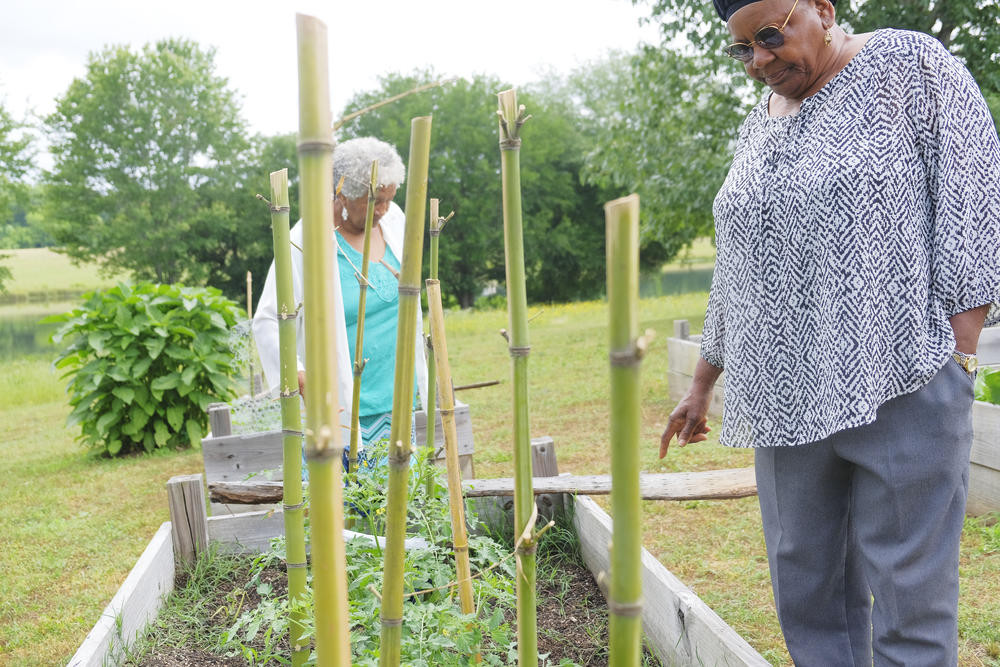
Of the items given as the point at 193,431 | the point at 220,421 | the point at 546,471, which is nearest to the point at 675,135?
the point at 193,431

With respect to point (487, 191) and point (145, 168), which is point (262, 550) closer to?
point (487, 191)

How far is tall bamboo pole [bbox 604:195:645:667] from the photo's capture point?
1.87ft

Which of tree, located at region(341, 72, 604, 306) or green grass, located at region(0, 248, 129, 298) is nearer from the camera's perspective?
tree, located at region(341, 72, 604, 306)

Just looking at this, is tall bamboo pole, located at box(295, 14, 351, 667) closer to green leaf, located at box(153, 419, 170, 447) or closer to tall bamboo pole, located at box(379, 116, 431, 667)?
tall bamboo pole, located at box(379, 116, 431, 667)

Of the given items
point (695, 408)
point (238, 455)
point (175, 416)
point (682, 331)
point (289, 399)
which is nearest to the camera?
point (289, 399)

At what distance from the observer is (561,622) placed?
2.71 m

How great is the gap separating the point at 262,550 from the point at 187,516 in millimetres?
333

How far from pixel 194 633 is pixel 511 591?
1255 mm

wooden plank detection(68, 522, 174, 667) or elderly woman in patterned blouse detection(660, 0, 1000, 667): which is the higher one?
elderly woman in patterned blouse detection(660, 0, 1000, 667)

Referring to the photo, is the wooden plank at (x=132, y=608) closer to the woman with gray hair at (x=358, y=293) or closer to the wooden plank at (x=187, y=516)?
the wooden plank at (x=187, y=516)

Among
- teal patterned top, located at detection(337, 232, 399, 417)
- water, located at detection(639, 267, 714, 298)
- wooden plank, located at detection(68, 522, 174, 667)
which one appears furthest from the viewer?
water, located at detection(639, 267, 714, 298)

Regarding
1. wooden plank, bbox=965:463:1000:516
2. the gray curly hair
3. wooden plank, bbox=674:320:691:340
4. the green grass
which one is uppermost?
the green grass

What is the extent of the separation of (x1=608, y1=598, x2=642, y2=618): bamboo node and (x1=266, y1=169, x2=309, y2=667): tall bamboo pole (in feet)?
3.43

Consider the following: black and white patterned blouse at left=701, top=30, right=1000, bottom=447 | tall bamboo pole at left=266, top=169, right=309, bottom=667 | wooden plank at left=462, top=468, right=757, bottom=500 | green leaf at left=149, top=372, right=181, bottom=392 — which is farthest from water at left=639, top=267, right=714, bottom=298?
tall bamboo pole at left=266, top=169, right=309, bottom=667
